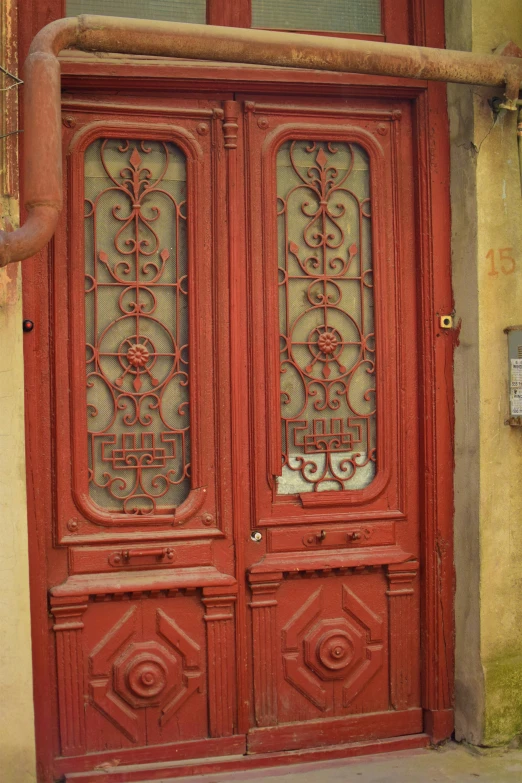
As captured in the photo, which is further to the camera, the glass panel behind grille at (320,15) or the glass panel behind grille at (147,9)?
the glass panel behind grille at (320,15)

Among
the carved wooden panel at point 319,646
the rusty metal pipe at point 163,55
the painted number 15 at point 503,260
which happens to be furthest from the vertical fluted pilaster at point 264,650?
the rusty metal pipe at point 163,55

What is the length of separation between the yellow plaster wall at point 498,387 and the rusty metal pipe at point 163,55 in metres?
0.23

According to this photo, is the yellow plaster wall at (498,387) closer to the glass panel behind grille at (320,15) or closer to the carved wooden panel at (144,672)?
the glass panel behind grille at (320,15)

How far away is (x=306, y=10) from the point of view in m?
4.40

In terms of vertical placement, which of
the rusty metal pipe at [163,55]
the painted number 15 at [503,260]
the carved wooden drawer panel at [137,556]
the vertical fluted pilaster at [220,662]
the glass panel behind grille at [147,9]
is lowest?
the vertical fluted pilaster at [220,662]

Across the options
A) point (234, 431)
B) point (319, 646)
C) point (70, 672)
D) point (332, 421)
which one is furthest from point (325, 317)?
point (70, 672)

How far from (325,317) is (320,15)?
4.88 ft

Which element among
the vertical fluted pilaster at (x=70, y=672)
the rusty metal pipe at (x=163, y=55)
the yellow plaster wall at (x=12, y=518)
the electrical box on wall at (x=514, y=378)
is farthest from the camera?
the electrical box on wall at (x=514, y=378)

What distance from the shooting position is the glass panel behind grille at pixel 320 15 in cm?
434

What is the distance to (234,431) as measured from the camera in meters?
4.25

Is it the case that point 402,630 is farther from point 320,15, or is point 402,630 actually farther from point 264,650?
point 320,15

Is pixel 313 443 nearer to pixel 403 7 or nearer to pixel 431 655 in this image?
pixel 431 655

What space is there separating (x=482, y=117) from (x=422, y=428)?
154cm

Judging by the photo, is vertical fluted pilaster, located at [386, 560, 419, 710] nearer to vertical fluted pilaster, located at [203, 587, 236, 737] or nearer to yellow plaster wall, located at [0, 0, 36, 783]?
vertical fluted pilaster, located at [203, 587, 236, 737]
